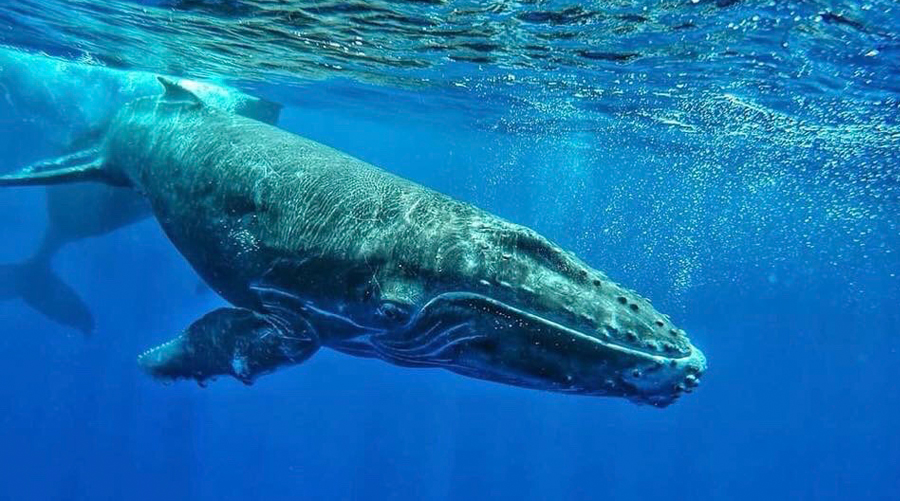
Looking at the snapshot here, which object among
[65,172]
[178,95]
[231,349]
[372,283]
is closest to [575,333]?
[372,283]

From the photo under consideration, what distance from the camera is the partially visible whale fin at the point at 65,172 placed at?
8.93 meters

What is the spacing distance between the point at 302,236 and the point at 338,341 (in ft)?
2.88

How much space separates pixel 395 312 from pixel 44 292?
69.8 ft

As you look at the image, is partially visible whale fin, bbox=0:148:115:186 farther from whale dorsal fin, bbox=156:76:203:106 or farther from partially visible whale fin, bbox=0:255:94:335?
partially visible whale fin, bbox=0:255:94:335

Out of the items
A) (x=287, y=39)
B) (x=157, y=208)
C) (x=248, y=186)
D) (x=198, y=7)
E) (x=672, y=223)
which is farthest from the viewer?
(x=672, y=223)

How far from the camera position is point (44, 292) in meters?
21.5

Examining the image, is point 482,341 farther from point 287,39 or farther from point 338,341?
point 287,39

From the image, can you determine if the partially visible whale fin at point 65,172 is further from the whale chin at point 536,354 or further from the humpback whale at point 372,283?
the whale chin at point 536,354

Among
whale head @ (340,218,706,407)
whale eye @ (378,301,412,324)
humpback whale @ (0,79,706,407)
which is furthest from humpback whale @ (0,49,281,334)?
whale head @ (340,218,706,407)

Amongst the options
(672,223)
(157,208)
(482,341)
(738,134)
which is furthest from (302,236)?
(672,223)

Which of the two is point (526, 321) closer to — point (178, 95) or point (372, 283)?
point (372, 283)

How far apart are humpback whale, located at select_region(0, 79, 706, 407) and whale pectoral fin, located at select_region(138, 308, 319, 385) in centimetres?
1

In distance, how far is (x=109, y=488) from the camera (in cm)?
4975

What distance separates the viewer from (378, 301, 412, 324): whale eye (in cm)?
459
